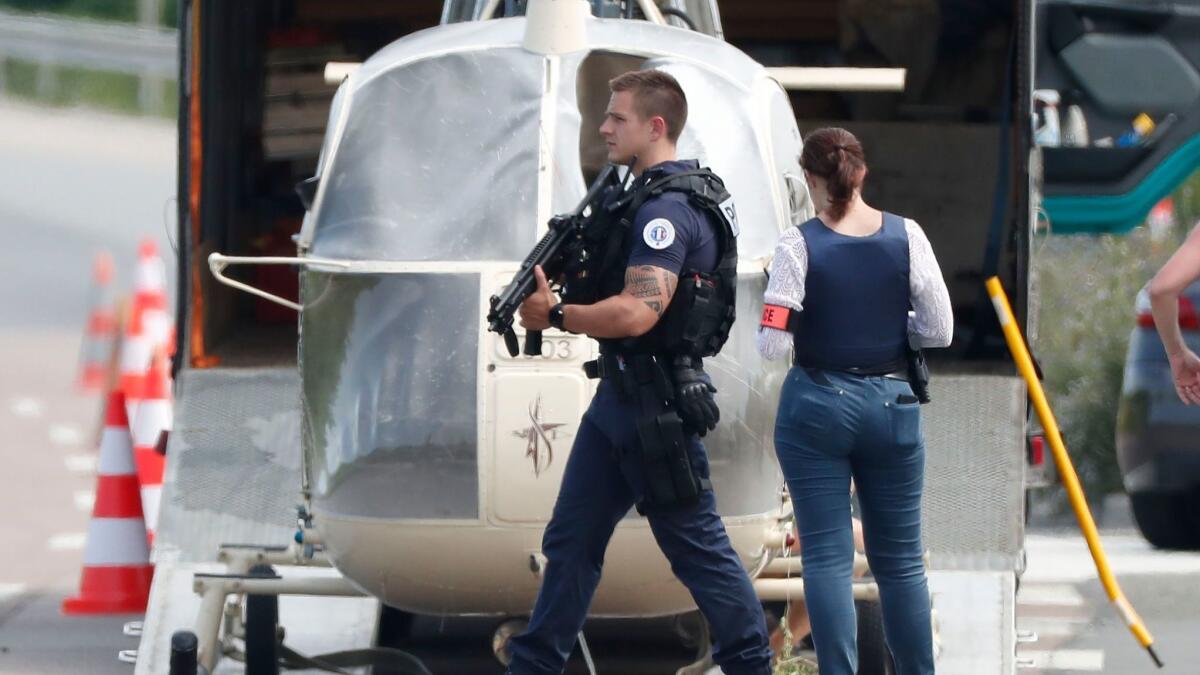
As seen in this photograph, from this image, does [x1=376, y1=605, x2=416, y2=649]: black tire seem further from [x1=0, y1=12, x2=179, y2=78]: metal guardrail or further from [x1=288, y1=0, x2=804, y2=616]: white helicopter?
[x1=0, y1=12, x2=179, y2=78]: metal guardrail

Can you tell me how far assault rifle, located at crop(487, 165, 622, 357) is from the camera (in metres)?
5.58

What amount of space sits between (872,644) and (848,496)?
3.37 feet

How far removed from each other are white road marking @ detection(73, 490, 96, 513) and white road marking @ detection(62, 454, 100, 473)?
0.80 metres

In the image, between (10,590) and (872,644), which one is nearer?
(872,644)

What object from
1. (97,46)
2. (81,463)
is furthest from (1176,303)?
(97,46)

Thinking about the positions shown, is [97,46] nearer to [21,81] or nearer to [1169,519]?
[21,81]

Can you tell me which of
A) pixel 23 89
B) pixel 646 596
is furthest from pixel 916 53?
pixel 23 89

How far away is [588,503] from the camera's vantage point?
18.8 feet

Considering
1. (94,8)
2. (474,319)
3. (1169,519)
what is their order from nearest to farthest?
(474,319), (1169,519), (94,8)

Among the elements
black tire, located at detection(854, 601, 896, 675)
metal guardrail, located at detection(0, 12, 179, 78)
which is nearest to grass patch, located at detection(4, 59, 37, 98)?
metal guardrail, located at detection(0, 12, 179, 78)

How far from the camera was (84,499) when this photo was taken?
458 inches

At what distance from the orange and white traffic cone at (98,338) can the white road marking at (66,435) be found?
106 cm

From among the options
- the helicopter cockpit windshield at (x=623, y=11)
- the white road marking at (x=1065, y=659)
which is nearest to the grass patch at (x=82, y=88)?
the helicopter cockpit windshield at (x=623, y=11)

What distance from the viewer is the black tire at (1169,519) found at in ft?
31.5
